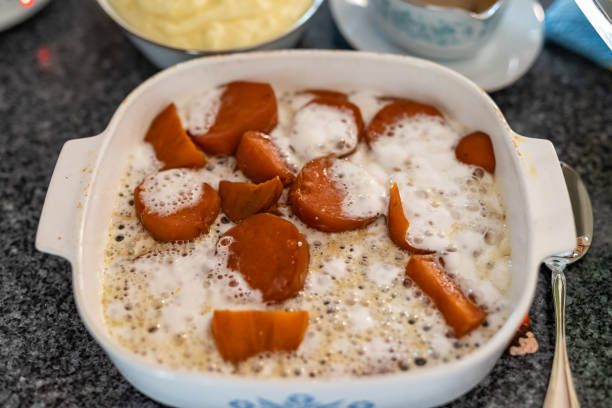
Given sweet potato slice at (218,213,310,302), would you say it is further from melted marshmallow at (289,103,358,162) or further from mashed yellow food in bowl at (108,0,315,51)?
mashed yellow food in bowl at (108,0,315,51)

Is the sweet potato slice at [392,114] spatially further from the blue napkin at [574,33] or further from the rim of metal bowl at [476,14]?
the blue napkin at [574,33]

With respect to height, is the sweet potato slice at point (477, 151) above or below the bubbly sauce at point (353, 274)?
above

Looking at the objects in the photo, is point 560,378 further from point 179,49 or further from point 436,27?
point 179,49

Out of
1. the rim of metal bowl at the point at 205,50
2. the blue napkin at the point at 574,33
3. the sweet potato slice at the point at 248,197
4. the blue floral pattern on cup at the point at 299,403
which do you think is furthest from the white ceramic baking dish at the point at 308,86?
the blue napkin at the point at 574,33

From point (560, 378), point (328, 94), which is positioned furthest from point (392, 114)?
point (560, 378)

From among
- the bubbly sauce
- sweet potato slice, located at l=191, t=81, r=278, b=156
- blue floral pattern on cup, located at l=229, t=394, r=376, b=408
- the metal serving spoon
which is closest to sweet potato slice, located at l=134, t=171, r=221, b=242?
the bubbly sauce

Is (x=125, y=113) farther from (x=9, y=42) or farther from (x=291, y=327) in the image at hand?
(x=9, y=42)
